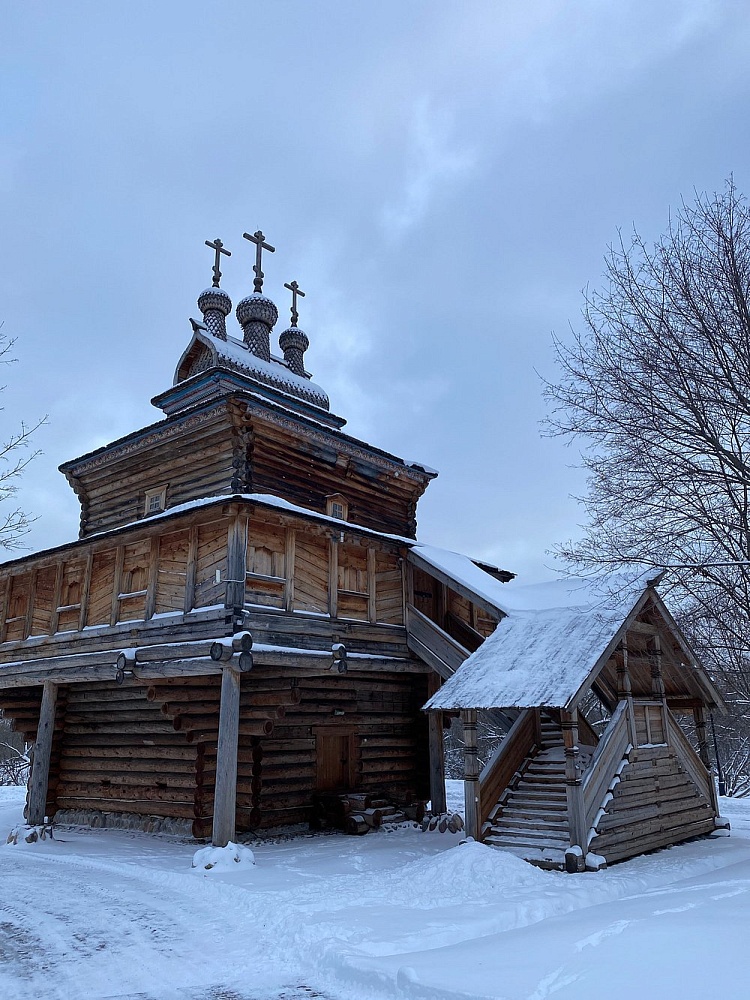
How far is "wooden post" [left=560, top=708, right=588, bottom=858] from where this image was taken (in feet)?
36.1

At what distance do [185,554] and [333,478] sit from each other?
16.1 ft

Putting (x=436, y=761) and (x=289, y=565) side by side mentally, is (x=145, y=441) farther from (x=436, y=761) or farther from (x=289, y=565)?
(x=436, y=761)

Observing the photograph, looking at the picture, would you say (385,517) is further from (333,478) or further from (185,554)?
(185,554)

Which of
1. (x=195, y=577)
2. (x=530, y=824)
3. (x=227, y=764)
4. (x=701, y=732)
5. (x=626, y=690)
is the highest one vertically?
(x=195, y=577)

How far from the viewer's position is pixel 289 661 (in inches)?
529

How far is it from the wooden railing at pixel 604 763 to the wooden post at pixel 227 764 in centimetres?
554

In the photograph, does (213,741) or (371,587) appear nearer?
(213,741)

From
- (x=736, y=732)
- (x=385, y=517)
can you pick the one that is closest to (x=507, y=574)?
(x=385, y=517)

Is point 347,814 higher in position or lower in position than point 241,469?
lower

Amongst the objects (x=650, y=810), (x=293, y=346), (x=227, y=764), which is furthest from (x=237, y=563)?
(x=293, y=346)

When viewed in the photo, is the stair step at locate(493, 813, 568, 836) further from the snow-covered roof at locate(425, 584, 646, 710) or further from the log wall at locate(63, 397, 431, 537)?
the log wall at locate(63, 397, 431, 537)

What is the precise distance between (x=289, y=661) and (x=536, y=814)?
16.0 ft

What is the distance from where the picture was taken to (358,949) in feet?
23.6

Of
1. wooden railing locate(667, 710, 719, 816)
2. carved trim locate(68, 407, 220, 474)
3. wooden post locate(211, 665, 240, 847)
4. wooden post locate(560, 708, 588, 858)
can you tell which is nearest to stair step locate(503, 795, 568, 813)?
wooden post locate(560, 708, 588, 858)
